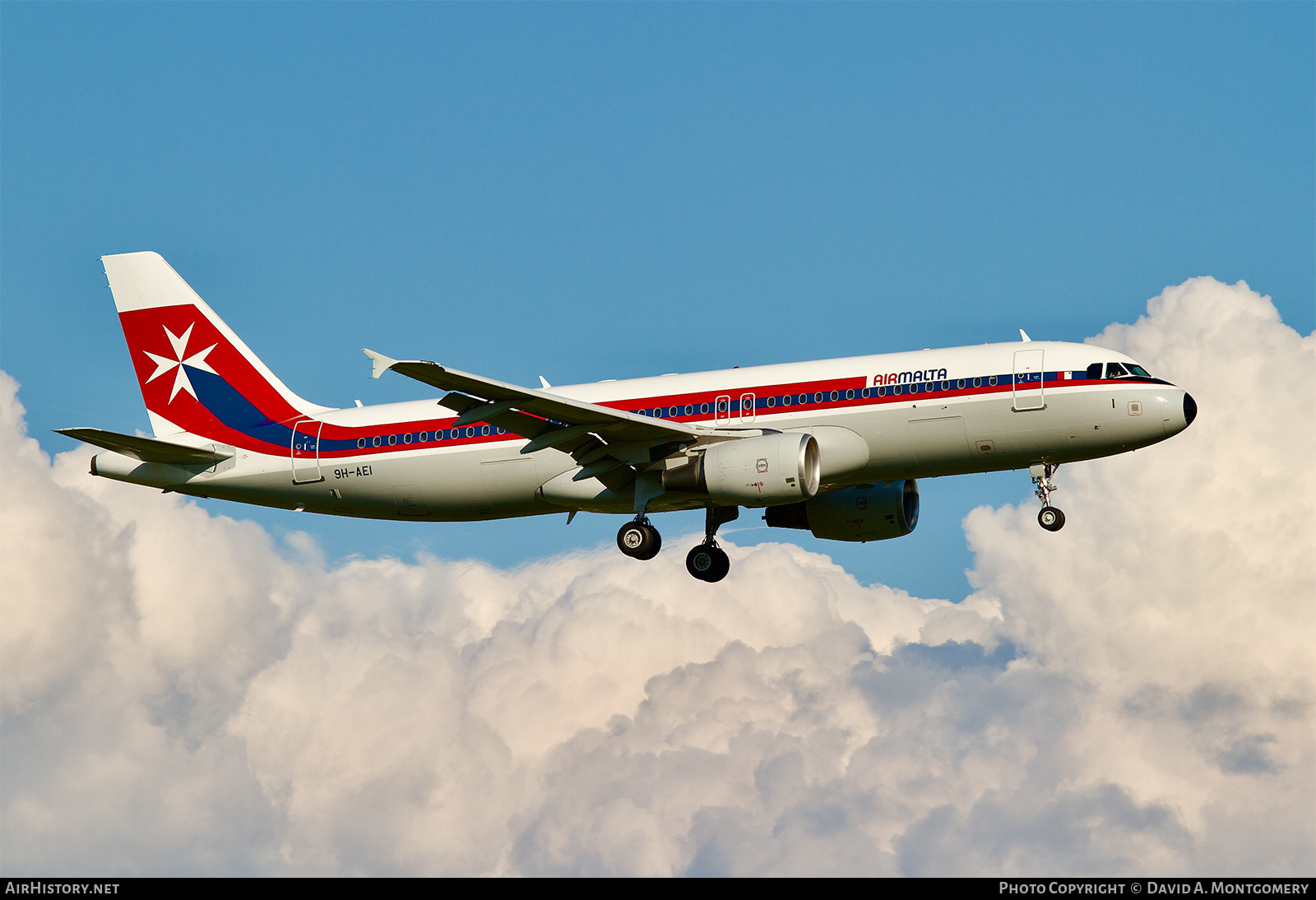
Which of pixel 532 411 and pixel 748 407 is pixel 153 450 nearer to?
pixel 532 411

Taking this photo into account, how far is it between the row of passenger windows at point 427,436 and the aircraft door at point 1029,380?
13.9 metres

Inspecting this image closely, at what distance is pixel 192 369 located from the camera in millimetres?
44594

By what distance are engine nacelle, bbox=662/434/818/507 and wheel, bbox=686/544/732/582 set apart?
15.4ft

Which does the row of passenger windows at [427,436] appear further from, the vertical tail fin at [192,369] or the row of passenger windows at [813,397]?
the row of passenger windows at [813,397]

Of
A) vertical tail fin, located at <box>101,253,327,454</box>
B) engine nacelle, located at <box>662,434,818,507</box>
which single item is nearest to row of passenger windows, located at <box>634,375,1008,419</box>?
engine nacelle, located at <box>662,434,818,507</box>

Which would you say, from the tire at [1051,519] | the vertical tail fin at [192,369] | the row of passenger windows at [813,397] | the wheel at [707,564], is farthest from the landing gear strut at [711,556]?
the vertical tail fin at [192,369]

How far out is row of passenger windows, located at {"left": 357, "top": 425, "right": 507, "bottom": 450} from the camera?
132 feet

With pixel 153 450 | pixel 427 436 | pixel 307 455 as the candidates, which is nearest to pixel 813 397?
pixel 427 436

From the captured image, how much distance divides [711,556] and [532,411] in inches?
318

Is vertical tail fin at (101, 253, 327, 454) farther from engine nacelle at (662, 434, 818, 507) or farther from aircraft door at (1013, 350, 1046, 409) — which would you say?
aircraft door at (1013, 350, 1046, 409)

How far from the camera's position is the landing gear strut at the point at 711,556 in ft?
134
